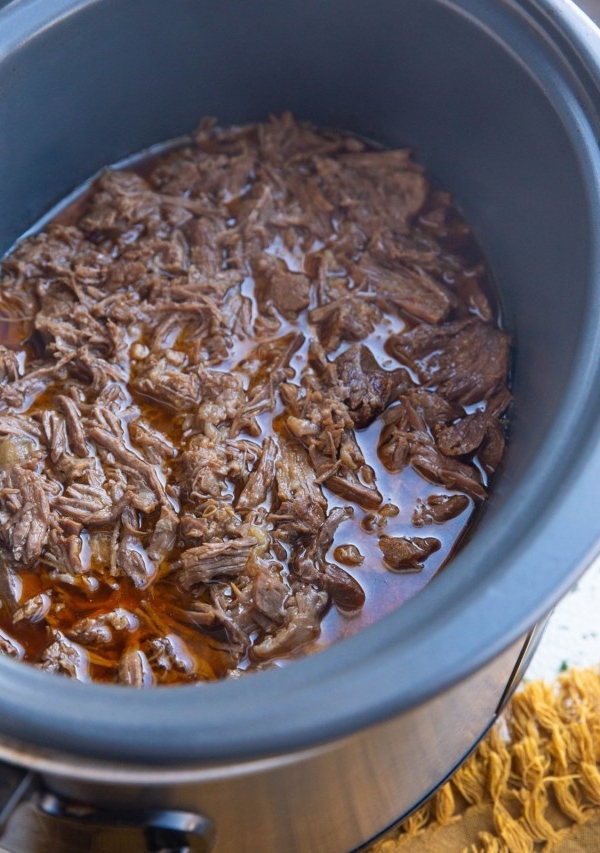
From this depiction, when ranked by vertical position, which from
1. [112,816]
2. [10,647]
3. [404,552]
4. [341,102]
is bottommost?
[10,647]

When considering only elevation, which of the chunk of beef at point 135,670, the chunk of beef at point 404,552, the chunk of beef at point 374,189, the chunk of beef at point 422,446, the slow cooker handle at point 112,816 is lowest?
the chunk of beef at point 135,670

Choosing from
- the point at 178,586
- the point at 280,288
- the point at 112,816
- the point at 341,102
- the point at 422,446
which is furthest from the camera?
the point at 341,102

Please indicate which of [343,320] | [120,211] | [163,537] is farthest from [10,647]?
[120,211]

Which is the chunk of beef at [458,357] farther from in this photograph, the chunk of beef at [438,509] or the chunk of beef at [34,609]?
the chunk of beef at [34,609]

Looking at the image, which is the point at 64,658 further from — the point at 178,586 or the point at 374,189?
the point at 374,189

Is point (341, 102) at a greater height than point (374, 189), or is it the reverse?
point (341, 102)

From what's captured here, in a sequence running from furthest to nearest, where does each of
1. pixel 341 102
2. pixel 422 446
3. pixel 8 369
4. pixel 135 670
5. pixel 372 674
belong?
pixel 341 102 < pixel 8 369 < pixel 422 446 < pixel 135 670 < pixel 372 674

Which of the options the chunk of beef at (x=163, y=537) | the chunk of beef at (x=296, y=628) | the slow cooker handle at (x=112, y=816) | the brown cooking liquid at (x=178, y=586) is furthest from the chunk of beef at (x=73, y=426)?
the slow cooker handle at (x=112, y=816)
